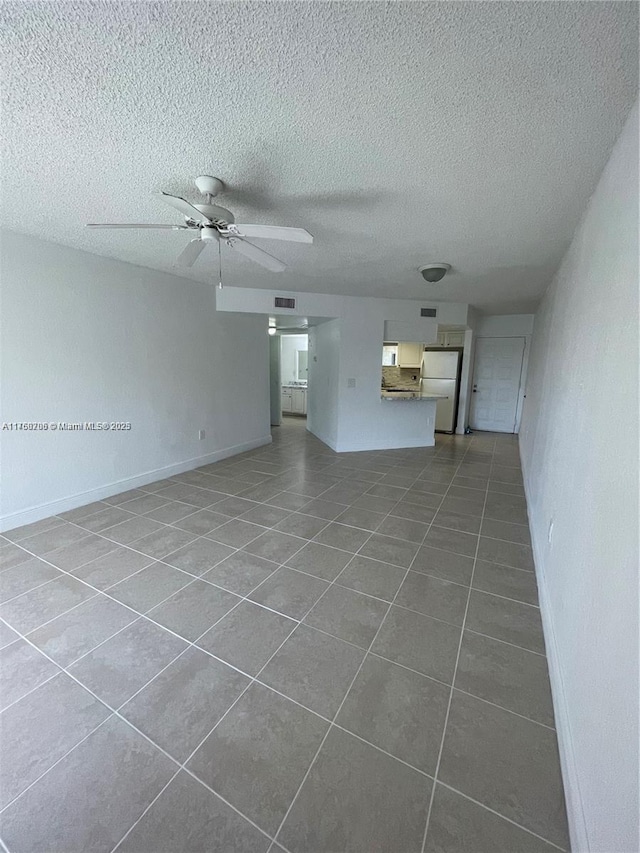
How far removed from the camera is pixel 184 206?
166 centimetres

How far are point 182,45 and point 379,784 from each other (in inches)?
98.0

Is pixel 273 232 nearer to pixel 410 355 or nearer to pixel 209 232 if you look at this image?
pixel 209 232

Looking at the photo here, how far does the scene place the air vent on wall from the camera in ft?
15.3

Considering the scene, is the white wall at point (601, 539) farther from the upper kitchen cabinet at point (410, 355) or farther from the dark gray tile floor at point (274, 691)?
the upper kitchen cabinet at point (410, 355)

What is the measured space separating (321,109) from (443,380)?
19.5 ft

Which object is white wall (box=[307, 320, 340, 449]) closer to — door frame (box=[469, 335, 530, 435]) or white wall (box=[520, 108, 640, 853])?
door frame (box=[469, 335, 530, 435])

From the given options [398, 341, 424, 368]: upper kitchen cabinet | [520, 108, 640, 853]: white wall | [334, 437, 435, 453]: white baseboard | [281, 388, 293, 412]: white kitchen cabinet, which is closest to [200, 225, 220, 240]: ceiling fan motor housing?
[520, 108, 640, 853]: white wall

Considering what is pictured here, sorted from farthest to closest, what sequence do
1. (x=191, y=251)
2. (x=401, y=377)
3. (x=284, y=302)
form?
(x=401, y=377) → (x=284, y=302) → (x=191, y=251)

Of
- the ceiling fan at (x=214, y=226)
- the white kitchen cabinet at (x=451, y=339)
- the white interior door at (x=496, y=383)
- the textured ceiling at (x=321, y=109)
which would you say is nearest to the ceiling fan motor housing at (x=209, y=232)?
the ceiling fan at (x=214, y=226)

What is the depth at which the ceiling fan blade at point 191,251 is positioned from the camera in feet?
6.77

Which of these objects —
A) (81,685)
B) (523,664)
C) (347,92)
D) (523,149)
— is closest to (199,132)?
(347,92)

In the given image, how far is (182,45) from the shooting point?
107 cm

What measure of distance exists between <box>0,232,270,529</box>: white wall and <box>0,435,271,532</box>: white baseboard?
10 mm

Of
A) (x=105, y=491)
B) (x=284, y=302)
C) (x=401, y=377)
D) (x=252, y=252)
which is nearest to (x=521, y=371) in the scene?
(x=401, y=377)
